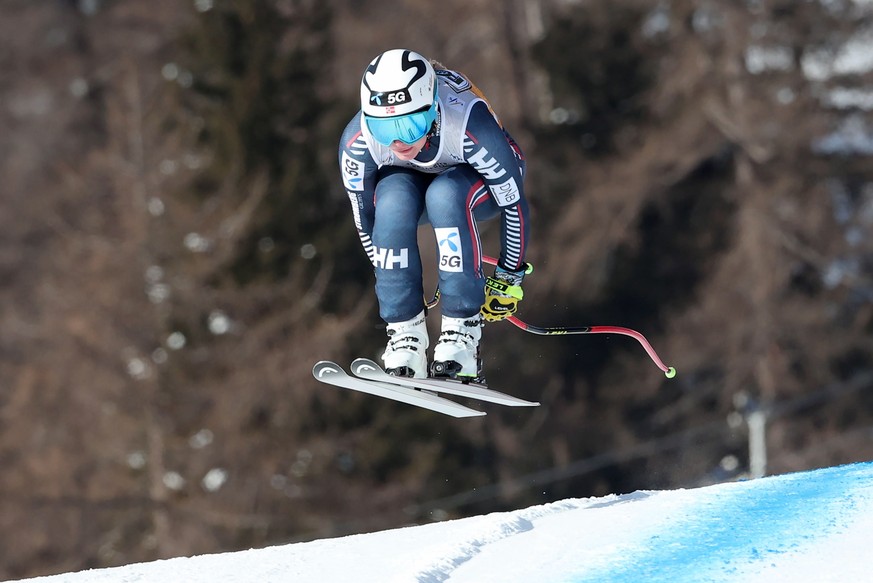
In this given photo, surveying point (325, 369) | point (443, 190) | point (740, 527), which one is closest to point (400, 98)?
point (443, 190)

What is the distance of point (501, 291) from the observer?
8.98 m

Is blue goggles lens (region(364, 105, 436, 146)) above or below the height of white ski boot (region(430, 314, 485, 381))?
above

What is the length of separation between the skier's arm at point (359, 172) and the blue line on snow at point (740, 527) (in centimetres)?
234

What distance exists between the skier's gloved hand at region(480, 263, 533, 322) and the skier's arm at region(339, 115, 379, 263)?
788 millimetres

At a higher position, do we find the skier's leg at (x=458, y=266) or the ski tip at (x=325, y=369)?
the skier's leg at (x=458, y=266)

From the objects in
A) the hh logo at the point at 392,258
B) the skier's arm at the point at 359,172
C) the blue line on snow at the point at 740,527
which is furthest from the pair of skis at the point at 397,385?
the blue line on snow at the point at 740,527

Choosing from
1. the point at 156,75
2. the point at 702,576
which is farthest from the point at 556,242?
the point at 702,576

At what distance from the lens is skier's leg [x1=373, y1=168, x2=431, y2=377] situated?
830 cm

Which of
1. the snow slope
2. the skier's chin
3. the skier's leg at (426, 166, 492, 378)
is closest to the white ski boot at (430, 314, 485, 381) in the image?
the skier's leg at (426, 166, 492, 378)

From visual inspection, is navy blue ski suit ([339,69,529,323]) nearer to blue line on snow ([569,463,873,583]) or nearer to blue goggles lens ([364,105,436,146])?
blue goggles lens ([364,105,436,146])

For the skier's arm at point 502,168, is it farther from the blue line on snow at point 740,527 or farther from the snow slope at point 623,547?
the blue line on snow at point 740,527

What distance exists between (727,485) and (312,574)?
9.17ft

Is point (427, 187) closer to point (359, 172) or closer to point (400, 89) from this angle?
point (359, 172)

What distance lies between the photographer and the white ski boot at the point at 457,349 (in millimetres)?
8539
